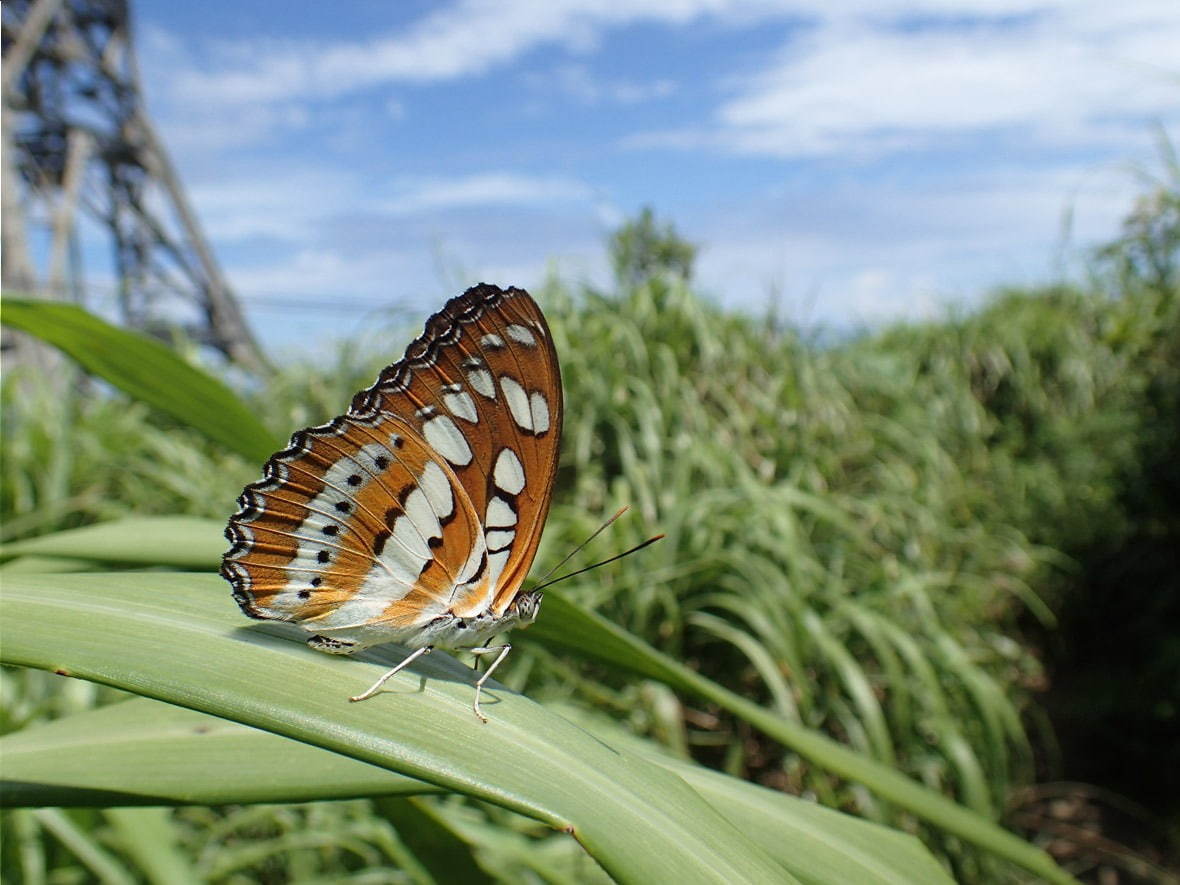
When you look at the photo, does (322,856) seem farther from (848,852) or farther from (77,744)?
(848,852)

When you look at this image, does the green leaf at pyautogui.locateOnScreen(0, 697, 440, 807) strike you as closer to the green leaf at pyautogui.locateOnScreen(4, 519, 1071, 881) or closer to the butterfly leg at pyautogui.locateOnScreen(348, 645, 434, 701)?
the butterfly leg at pyautogui.locateOnScreen(348, 645, 434, 701)

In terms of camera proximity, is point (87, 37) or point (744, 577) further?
point (87, 37)

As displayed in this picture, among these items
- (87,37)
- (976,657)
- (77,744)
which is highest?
(87,37)

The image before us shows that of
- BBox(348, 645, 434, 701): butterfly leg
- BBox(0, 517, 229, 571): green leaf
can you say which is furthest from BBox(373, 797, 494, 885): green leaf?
BBox(0, 517, 229, 571): green leaf

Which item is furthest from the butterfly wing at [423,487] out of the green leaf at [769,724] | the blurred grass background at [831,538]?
the blurred grass background at [831,538]

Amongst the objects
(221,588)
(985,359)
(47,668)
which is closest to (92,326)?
(221,588)

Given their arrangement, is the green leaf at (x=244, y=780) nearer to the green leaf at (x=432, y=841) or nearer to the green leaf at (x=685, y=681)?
the green leaf at (x=685, y=681)

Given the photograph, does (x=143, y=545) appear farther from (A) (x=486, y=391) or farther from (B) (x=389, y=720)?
(B) (x=389, y=720)
